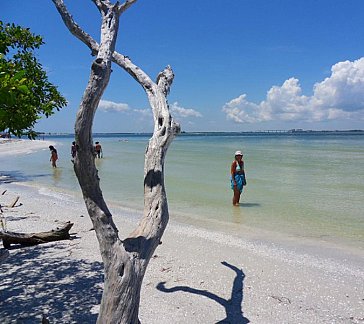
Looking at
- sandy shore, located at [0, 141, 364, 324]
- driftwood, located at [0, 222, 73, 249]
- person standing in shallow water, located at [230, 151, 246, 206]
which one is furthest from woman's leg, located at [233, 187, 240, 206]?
driftwood, located at [0, 222, 73, 249]

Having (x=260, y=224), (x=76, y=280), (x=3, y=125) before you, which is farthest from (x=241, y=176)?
(x=3, y=125)

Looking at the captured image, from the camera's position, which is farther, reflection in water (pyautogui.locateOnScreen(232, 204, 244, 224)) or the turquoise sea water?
reflection in water (pyautogui.locateOnScreen(232, 204, 244, 224))

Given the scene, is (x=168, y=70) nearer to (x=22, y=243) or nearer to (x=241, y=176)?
(x=22, y=243)

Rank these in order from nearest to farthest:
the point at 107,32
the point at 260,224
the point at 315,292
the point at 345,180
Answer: the point at 107,32, the point at 315,292, the point at 260,224, the point at 345,180

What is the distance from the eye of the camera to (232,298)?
4457 millimetres

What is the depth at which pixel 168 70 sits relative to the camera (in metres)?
4.10

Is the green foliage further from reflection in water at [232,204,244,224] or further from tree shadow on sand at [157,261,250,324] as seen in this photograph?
reflection in water at [232,204,244,224]

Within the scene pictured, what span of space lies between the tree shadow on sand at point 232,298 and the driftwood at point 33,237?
283cm

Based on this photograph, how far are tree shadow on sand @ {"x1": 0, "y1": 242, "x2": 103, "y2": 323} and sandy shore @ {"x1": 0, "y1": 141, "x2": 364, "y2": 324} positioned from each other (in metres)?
0.01

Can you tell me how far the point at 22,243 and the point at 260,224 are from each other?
214 inches

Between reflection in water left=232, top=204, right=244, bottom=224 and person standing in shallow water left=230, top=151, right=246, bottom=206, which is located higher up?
person standing in shallow water left=230, top=151, right=246, bottom=206

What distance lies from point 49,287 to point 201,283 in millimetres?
2063

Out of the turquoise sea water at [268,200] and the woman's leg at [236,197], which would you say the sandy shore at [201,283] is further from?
the woman's leg at [236,197]

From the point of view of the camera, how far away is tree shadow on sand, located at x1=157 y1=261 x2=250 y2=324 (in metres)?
3.97
